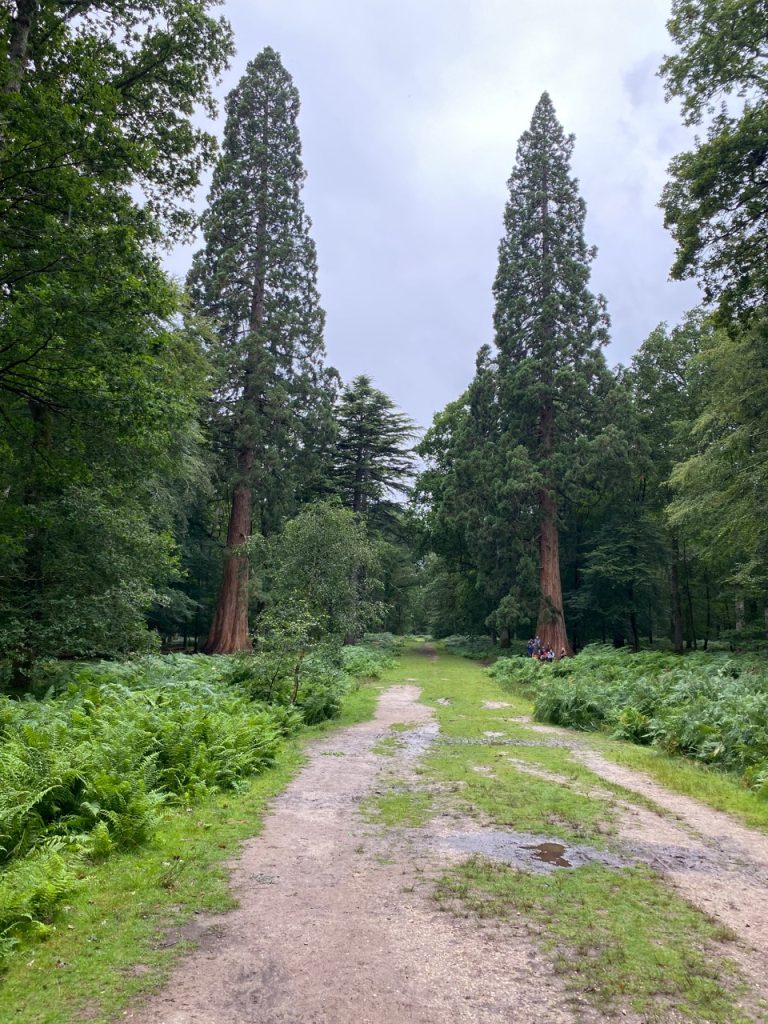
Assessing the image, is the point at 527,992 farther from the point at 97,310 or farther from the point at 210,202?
the point at 210,202

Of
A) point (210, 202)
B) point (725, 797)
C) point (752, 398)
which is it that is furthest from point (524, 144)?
point (725, 797)

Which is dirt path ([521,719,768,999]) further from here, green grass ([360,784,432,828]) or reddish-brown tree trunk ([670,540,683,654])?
reddish-brown tree trunk ([670,540,683,654])

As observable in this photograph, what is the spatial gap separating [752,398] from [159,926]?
17.4 metres

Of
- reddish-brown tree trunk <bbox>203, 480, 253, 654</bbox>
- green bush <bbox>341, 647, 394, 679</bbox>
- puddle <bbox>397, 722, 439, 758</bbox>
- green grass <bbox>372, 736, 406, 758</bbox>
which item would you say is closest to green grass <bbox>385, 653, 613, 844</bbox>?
puddle <bbox>397, 722, 439, 758</bbox>

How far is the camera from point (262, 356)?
21750 millimetres

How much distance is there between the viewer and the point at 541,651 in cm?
2391

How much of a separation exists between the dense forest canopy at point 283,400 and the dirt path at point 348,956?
21.0 ft

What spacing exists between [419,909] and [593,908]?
1148mm

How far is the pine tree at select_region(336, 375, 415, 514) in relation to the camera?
35.0 m

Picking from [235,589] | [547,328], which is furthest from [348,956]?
[547,328]

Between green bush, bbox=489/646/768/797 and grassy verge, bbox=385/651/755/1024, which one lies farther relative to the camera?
green bush, bbox=489/646/768/797

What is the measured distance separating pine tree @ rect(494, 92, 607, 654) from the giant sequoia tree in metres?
8.75

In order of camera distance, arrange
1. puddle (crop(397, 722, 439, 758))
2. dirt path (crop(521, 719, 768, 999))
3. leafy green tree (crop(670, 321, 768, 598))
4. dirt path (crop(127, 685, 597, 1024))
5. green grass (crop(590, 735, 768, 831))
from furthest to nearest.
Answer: leafy green tree (crop(670, 321, 768, 598)), puddle (crop(397, 722, 439, 758)), green grass (crop(590, 735, 768, 831)), dirt path (crop(521, 719, 768, 999)), dirt path (crop(127, 685, 597, 1024))

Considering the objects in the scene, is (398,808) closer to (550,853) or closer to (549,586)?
(550,853)
